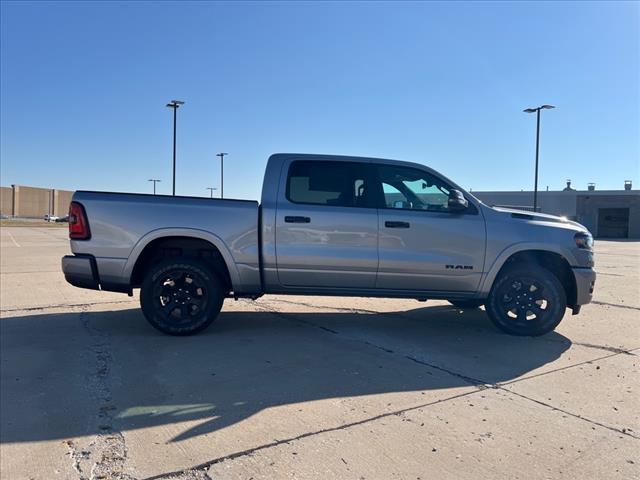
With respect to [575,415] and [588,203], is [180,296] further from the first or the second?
[588,203]

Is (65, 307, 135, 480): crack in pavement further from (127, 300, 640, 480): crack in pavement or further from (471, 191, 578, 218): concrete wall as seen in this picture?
(471, 191, 578, 218): concrete wall

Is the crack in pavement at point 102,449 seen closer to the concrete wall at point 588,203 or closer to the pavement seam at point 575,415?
the pavement seam at point 575,415

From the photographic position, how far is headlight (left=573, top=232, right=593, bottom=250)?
624 cm

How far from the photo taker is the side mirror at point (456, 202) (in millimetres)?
6012

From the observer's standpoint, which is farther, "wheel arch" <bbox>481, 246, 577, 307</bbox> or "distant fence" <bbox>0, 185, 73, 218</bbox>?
"distant fence" <bbox>0, 185, 73, 218</bbox>

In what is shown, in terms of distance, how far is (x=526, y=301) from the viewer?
6.29 m

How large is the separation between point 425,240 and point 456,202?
0.56 metres

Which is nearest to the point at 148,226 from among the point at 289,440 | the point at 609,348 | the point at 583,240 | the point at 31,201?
the point at 289,440

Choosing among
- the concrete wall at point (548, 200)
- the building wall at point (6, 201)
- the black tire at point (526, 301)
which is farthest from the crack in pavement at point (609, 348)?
the building wall at point (6, 201)

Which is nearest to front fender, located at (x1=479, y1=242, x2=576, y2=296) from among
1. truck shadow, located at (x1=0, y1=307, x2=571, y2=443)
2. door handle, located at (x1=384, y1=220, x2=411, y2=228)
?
truck shadow, located at (x1=0, y1=307, x2=571, y2=443)

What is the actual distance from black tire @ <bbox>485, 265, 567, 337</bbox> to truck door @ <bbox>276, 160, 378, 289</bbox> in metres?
1.57

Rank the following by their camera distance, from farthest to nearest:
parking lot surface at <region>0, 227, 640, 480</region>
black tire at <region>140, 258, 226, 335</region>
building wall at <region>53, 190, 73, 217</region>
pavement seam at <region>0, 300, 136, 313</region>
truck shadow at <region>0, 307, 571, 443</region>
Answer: building wall at <region>53, 190, 73, 217</region> < pavement seam at <region>0, 300, 136, 313</region> < black tire at <region>140, 258, 226, 335</region> < truck shadow at <region>0, 307, 571, 443</region> < parking lot surface at <region>0, 227, 640, 480</region>

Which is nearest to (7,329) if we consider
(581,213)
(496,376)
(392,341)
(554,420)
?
(392,341)

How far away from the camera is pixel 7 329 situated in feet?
20.7
